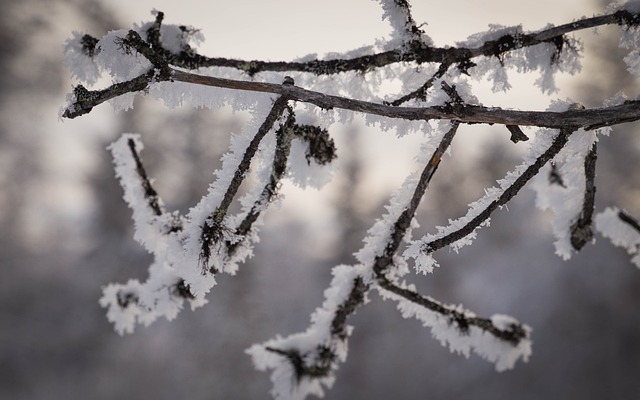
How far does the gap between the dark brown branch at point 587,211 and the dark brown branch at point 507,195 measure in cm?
31

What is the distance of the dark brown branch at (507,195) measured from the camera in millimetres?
977

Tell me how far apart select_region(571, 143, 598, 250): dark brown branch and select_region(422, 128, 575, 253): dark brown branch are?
306 millimetres

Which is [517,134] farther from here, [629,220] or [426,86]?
[629,220]

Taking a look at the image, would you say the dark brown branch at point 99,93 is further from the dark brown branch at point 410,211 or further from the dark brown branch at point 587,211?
the dark brown branch at point 587,211

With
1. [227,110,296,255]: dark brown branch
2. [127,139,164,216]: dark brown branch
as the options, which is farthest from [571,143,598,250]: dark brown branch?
[127,139,164,216]: dark brown branch

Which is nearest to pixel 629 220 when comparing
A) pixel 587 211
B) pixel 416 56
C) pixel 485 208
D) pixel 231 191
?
pixel 587 211

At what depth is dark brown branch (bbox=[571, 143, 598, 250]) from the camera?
1.25 metres

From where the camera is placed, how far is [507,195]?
38.7 inches

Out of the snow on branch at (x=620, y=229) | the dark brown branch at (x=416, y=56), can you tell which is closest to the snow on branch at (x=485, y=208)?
the dark brown branch at (x=416, y=56)

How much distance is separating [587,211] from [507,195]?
2.03 feet

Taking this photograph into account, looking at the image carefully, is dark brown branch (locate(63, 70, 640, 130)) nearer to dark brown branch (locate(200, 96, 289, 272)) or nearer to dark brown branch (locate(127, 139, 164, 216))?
dark brown branch (locate(200, 96, 289, 272))

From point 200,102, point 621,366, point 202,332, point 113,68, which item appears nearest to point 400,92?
point 200,102

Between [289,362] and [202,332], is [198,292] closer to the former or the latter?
[289,362]

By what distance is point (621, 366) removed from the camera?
→ 8.04 meters
